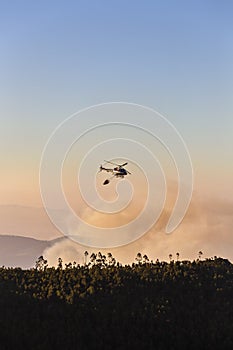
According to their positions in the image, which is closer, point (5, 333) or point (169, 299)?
point (5, 333)

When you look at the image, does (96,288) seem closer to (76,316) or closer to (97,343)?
(76,316)

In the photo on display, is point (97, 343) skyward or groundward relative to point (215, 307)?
groundward

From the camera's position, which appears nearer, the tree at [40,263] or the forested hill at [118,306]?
the forested hill at [118,306]

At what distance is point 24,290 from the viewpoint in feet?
192

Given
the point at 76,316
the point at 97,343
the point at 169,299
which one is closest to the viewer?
the point at 97,343

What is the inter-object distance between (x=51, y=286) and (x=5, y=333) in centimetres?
885

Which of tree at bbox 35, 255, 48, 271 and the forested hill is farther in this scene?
tree at bbox 35, 255, 48, 271

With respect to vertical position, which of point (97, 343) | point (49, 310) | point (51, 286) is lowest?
point (97, 343)

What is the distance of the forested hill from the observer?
50094mm

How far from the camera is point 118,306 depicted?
54.8 meters

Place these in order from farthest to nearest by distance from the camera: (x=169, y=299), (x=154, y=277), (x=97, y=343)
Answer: (x=154, y=277), (x=169, y=299), (x=97, y=343)

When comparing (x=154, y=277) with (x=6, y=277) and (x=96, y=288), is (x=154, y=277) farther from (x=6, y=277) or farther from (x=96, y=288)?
(x=6, y=277)

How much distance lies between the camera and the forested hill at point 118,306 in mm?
50094

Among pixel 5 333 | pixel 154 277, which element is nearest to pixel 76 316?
pixel 5 333
